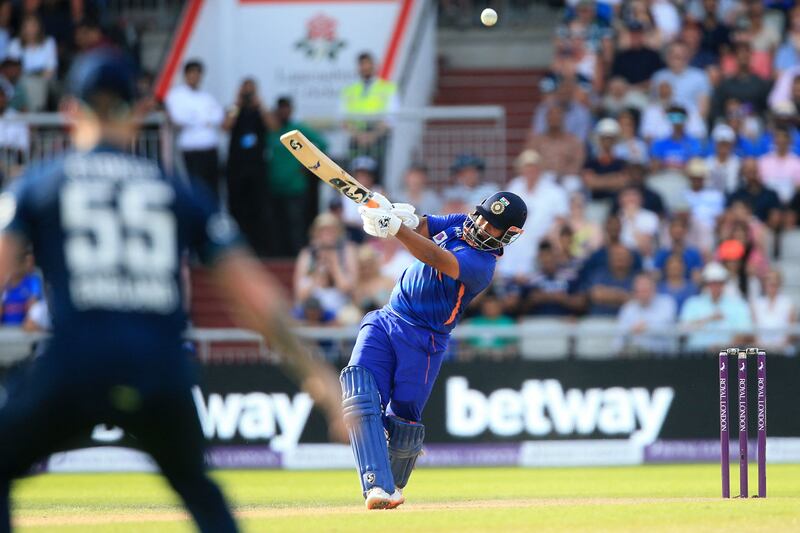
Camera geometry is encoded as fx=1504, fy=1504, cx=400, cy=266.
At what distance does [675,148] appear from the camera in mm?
17922

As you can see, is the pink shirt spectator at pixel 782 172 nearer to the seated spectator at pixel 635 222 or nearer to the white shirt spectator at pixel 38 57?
the seated spectator at pixel 635 222

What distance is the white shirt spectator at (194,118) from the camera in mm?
18062

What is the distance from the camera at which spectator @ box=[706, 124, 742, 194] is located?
17.7 m

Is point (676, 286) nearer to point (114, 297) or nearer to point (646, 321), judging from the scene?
point (646, 321)

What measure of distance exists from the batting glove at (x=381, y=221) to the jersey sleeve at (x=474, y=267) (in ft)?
1.66

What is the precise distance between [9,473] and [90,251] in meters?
0.86

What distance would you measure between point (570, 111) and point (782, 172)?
2.68m

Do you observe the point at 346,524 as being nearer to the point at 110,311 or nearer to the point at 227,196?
the point at 110,311

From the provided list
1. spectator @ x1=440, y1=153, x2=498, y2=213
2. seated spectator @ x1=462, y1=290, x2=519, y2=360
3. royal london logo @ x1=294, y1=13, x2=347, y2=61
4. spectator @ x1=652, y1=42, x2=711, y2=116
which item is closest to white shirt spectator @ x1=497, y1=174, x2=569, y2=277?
spectator @ x1=440, y1=153, x2=498, y2=213

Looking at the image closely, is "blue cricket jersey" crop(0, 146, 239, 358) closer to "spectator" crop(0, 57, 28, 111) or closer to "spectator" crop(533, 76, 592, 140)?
"spectator" crop(533, 76, 592, 140)

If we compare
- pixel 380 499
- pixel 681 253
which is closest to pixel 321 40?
pixel 681 253

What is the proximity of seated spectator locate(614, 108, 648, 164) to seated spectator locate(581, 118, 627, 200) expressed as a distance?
8.5 inches

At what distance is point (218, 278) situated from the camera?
5324mm

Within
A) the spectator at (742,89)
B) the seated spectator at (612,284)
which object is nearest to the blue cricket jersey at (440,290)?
the seated spectator at (612,284)
